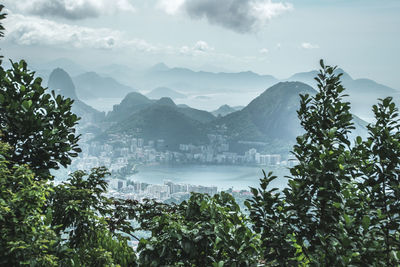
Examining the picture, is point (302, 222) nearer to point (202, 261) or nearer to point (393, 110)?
point (202, 261)

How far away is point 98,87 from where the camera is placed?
7006 cm

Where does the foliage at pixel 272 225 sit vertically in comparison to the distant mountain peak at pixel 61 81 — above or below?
below

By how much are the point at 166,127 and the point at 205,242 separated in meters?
42.0

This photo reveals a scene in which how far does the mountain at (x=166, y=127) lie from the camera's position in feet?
139

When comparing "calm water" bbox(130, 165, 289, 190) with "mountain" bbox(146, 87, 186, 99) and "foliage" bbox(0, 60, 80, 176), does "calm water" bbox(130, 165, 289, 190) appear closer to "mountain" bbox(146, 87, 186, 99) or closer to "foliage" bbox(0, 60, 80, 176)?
"foliage" bbox(0, 60, 80, 176)

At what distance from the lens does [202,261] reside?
1543 mm

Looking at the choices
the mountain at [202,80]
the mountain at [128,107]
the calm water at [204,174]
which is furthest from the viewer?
the mountain at [202,80]

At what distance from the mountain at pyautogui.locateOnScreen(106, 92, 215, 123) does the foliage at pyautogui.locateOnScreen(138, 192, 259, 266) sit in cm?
4483

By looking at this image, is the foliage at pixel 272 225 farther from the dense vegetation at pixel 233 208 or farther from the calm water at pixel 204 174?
the calm water at pixel 204 174

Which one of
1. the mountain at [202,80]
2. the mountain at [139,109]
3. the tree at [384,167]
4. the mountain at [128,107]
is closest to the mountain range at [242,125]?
the mountain at [139,109]

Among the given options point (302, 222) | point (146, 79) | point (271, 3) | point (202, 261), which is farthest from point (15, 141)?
point (146, 79)

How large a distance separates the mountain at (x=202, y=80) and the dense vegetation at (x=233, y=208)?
68.8m

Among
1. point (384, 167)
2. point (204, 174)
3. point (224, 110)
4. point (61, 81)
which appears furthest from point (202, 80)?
point (384, 167)

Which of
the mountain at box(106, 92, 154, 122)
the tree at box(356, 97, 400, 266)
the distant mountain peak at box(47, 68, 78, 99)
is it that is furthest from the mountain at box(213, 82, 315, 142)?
the tree at box(356, 97, 400, 266)
